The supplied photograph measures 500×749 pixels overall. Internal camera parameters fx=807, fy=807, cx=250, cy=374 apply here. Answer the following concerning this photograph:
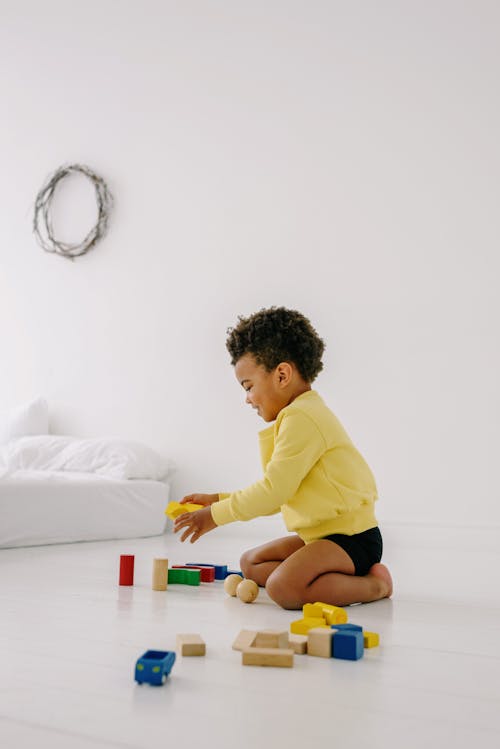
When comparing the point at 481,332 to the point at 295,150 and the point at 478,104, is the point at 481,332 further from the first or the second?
the point at 295,150

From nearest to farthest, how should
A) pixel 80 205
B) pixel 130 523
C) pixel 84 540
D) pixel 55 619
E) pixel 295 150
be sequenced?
pixel 55 619 → pixel 84 540 → pixel 130 523 → pixel 295 150 → pixel 80 205

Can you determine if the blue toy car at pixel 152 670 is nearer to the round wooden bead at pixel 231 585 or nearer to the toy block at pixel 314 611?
the toy block at pixel 314 611

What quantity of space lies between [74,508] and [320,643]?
1771 mm

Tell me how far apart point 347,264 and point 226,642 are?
2.12 meters

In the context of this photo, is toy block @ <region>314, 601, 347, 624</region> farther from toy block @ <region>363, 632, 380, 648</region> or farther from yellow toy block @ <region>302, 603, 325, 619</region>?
toy block @ <region>363, 632, 380, 648</region>

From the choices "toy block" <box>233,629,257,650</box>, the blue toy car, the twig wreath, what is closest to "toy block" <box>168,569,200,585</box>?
"toy block" <box>233,629,257,650</box>

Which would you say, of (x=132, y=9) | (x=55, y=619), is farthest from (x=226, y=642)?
(x=132, y=9)

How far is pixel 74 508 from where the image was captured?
2791 millimetres

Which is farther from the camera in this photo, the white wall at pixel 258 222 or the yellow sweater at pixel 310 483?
the white wall at pixel 258 222

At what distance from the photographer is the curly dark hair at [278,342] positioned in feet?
6.11

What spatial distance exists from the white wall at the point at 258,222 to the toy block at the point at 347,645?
1779mm

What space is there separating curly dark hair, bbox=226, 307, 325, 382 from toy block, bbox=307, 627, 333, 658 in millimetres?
789

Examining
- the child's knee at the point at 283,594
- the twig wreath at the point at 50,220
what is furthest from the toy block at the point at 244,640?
the twig wreath at the point at 50,220

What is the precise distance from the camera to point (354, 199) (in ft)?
10.4
